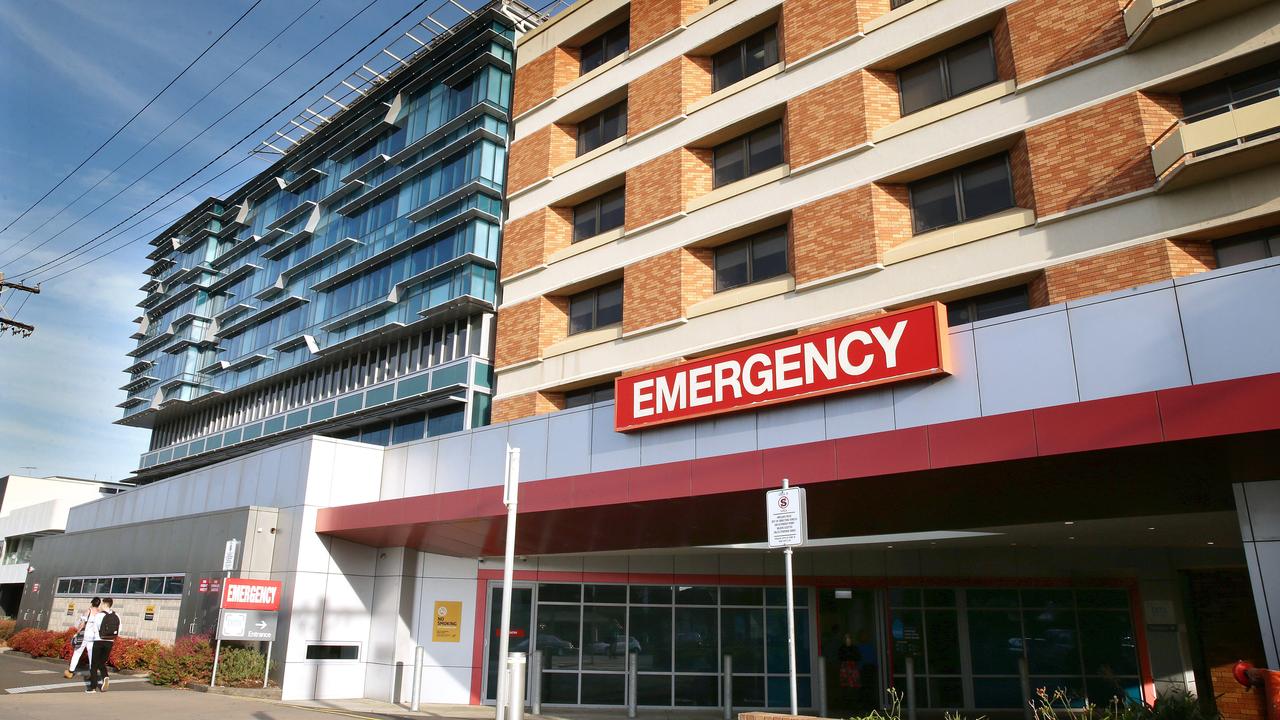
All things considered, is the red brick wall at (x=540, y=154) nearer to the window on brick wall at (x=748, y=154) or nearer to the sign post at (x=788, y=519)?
the window on brick wall at (x=748, y=154)

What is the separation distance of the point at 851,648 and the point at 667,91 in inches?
624

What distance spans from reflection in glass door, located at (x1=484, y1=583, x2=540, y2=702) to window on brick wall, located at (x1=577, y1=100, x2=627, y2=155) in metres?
13.0

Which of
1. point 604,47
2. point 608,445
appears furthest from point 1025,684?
point 604,47

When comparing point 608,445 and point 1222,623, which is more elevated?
point 608,445

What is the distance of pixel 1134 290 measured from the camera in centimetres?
1198

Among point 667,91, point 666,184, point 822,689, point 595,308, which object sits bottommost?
point 822,689

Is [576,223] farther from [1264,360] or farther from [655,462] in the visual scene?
[1264,360]

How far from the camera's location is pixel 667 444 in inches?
679

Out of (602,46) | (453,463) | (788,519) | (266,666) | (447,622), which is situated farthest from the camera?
(602,46)

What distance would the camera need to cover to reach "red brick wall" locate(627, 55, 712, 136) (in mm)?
23812

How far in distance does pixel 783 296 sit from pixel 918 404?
21.8 feet

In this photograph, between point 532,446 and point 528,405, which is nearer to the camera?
point 532,446

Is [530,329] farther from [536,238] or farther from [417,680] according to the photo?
[417,680]

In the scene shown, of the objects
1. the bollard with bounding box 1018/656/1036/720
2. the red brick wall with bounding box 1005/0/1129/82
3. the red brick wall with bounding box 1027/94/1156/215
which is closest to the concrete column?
the red brick wall with bounding box 1027/94/1156/215
